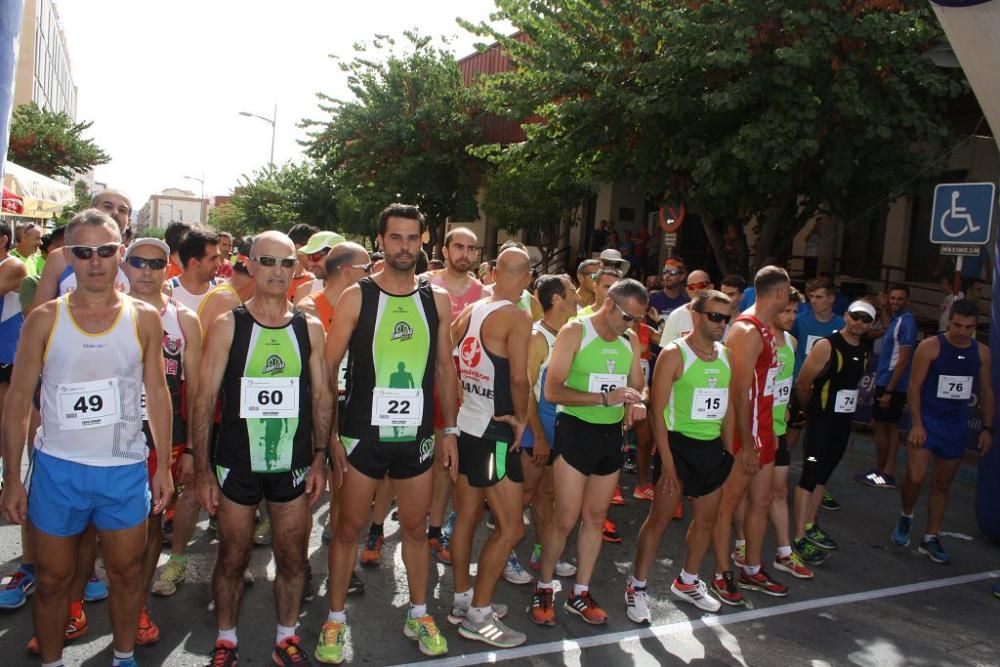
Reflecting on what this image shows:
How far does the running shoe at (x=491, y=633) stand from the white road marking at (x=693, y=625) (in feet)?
0.14

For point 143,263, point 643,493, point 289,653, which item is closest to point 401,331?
point 143,263

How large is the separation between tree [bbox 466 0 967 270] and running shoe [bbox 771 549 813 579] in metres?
5.38

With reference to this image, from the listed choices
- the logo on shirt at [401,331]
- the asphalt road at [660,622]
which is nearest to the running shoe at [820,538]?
the asphalt road at [660,622]

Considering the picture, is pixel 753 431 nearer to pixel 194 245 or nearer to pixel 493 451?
pixel 493 451

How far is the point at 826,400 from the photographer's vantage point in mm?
5824

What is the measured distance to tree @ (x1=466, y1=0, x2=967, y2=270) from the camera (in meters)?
9.61

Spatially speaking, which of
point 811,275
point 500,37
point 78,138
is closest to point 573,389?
point 500,37

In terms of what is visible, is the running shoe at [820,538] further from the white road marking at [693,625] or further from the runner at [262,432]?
the runner at [262,432]

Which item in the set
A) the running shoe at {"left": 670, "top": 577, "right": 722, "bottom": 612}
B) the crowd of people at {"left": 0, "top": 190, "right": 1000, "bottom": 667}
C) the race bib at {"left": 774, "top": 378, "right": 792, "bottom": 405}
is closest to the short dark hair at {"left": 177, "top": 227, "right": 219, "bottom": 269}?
the crowd of people at {"left": 0, "top": 190, "right": 1000, "bottom": 667}

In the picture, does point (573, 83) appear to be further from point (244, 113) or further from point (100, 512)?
point (244, 113)

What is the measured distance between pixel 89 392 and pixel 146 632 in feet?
4.57

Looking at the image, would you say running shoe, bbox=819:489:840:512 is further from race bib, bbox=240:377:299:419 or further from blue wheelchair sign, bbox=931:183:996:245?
race bib, bbox=240:377:299:419

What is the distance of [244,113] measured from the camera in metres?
38.7

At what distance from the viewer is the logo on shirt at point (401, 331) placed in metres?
3.87
